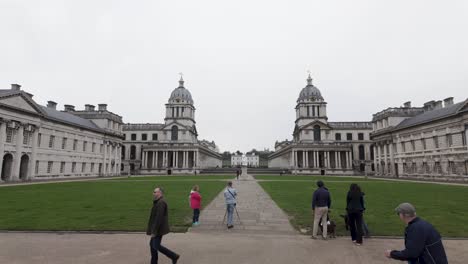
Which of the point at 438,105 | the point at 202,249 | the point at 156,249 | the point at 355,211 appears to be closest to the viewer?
the point at 156,249

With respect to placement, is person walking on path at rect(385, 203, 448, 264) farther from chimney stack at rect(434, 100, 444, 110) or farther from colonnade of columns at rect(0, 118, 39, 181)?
chimney stack at rect(434, 100, 444, 110)

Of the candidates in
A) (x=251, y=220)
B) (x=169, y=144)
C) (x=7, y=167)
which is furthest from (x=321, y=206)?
(x=169, y=144)

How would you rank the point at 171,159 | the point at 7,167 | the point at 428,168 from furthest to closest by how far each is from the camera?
1. the point at 171,159
2. the point at 428,168
3. the point at 7,167

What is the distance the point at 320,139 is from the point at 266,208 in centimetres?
8014

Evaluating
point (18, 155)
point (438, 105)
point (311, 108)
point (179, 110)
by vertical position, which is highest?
point (311, 108)

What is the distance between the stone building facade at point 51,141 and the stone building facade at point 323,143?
52.8 meters

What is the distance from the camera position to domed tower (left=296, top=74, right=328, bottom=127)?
95.3m

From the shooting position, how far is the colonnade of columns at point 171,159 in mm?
89062

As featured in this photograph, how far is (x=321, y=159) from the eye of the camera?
87938 mm

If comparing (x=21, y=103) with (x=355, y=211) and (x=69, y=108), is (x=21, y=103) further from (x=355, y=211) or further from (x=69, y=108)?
(x=355, y=211)

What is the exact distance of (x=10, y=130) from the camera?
135ft

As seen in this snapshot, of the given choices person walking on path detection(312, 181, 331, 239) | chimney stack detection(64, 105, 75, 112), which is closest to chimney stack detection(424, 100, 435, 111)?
person walking on path detection(312, 181, 331, 239)

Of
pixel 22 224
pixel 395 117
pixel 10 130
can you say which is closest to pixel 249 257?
pixel 22 224

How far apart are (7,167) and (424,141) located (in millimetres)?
74144
